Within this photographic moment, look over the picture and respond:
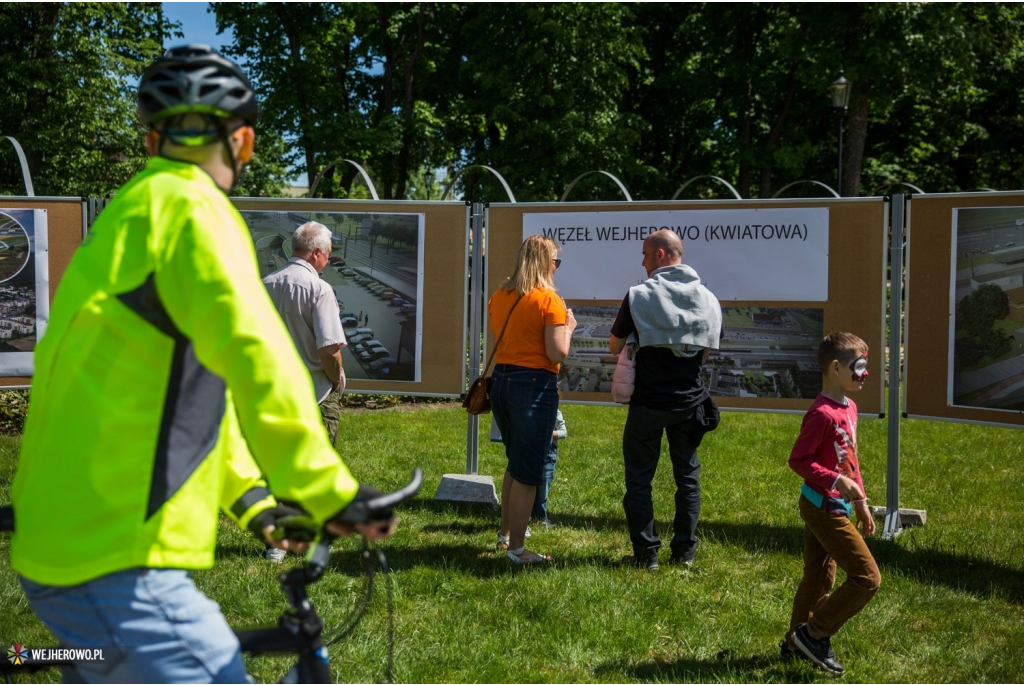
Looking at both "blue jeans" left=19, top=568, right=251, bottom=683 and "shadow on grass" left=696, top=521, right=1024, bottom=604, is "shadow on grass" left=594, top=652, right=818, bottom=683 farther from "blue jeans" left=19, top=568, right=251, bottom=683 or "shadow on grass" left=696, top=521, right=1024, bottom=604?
"blue jeans" left=19, top=568, right=251, bottom=683

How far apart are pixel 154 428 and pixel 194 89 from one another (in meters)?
0.68

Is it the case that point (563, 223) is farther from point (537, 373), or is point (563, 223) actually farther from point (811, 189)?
point (811, 189)

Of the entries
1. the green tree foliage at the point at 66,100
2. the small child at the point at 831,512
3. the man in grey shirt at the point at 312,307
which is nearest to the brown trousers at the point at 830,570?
the small child at the point at 831,512

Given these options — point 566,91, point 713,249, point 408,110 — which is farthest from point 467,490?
point 408,110

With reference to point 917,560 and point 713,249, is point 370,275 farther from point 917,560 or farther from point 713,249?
point 917,560

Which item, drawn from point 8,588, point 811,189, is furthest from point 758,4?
point 8,588

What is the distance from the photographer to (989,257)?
6.22 m

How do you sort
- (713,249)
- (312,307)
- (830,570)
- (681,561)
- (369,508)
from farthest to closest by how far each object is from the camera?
(713,249)
(681,561)
(312,307)
(830,570)
(369,508)

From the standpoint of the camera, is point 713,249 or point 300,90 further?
point 300,90

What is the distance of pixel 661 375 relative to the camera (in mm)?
5570

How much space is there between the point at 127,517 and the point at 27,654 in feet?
→ 2.72

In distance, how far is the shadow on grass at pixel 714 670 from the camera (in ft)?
13.8

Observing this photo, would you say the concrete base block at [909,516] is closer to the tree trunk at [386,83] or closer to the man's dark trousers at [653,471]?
the man's dark trousers at [653,471]

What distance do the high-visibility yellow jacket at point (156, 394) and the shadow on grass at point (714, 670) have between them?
116 inches
